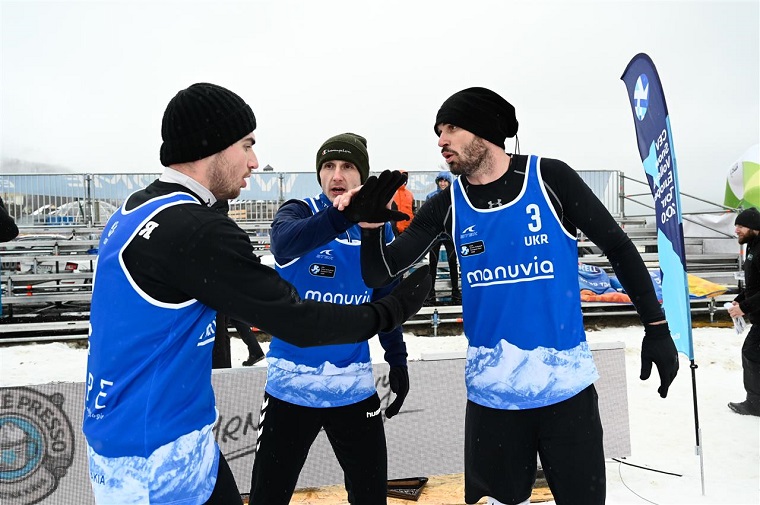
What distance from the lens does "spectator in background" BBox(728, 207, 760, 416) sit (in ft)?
18.9

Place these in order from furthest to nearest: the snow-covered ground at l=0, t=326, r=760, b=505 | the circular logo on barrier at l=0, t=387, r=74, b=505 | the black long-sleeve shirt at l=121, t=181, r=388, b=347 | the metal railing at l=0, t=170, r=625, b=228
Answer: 1. the metal railing at l=0, t=170, r=625, b=228
2. the snow-covered ground at l=0, t=326, r=760, b=505
3. the circular logo on barrier at l=0, t=387, r=74, b=505
4. the black long-sleeve shirt at l=121, t=181, r=388, b=347

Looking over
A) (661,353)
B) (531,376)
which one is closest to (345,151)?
(531,376)

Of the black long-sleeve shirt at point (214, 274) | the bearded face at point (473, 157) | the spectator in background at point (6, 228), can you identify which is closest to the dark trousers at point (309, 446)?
the black long-sleeve shirt at point (214, 274)

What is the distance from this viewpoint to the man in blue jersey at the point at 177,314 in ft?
4.74

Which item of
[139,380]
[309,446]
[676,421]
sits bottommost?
[676,421]

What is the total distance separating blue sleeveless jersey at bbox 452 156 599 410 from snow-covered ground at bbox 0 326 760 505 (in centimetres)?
208

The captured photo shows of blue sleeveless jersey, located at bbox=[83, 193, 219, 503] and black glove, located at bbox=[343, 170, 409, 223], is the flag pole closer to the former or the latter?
black glove, located at bbox=[343, 170, 409, 223]

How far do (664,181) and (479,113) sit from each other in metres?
2.92

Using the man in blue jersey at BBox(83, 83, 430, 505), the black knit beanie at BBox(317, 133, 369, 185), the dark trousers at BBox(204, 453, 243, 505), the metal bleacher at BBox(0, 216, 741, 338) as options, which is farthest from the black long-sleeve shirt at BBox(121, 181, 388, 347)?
the metal bleacher at BBox(0, 216, 741, 338)

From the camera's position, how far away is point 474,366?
246 centimetres

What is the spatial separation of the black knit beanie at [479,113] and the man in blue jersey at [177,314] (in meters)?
1.11

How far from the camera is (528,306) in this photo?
232 centimetres

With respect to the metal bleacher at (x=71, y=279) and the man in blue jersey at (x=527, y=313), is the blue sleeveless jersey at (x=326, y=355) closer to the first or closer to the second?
the man in blue jersey at (x=527, y=313)

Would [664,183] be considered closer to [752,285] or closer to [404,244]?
[752,285]
